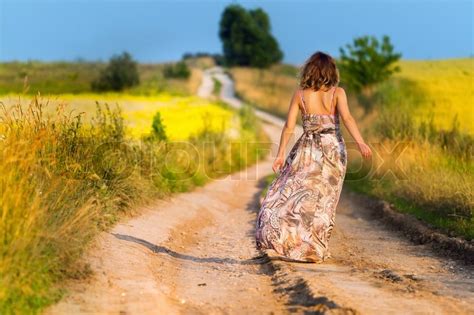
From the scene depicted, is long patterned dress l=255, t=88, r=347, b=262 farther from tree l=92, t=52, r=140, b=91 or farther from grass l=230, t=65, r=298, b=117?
grass l=230, t=65, r=298, b=117

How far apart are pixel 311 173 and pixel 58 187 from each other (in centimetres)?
304

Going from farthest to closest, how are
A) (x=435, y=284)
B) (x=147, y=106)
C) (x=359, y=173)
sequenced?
(x=147, y=106)
(x=359, y=173)
(x=435, y=284)

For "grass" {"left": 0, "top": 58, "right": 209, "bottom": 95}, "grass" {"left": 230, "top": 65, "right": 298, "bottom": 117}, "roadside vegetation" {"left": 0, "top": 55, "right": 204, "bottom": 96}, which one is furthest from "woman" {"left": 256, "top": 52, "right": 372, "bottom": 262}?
"grass" {"left": 230, "top": 65, "right": 298, "bottom": 117}

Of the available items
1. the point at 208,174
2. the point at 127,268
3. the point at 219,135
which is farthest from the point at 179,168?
the point at 127,268

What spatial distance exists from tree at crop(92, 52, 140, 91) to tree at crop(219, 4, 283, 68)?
54.8 m

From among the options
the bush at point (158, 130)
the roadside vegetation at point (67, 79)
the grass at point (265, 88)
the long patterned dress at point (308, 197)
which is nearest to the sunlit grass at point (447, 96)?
the bush at point (158, 130)

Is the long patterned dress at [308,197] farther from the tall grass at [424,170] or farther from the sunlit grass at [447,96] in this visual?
the sunlit grass at [447,96]

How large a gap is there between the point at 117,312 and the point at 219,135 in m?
21.1

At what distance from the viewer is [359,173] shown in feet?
77.7

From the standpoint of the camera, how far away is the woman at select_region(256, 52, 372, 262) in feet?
33.7

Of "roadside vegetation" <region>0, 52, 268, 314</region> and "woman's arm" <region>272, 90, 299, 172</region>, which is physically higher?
"woman's arm" <region>272, 90, 299, 172</region>

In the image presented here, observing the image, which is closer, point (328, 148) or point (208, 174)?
point (328, 148)

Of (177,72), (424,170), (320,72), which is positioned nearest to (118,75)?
(424,170)

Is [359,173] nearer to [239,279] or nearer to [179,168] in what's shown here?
[179,168]
